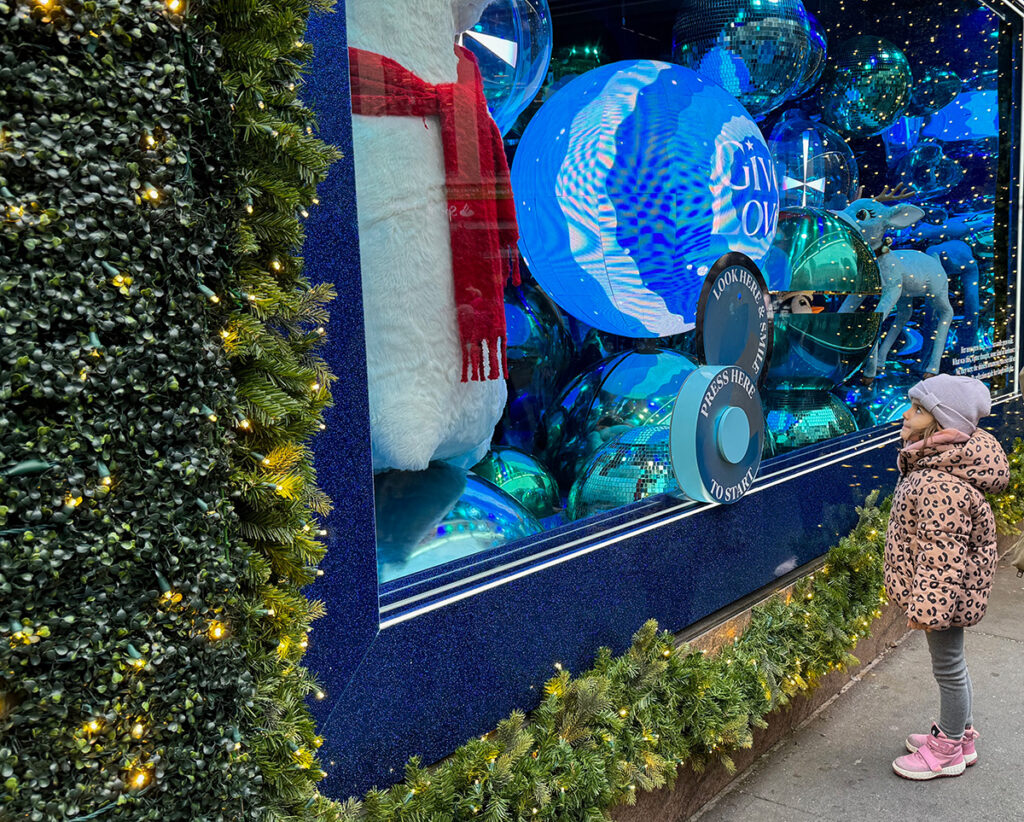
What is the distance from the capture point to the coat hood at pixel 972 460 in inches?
121

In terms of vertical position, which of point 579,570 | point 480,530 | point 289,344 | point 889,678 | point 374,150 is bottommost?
point 889,678

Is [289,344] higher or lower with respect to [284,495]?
higher

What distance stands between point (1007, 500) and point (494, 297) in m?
4.41

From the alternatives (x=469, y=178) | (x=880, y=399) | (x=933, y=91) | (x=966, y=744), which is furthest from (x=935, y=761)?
(x=933, y=91)

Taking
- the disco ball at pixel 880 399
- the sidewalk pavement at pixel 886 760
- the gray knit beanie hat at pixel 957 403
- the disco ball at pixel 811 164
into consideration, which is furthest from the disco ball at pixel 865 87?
the sidewalk pavement at pixel 886 760

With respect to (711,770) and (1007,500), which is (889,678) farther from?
(1007,500)

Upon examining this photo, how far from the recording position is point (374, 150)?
2.24 metres

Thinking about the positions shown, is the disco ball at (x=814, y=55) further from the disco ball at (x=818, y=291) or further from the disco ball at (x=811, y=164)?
the disco ball at (x=818, y=291)

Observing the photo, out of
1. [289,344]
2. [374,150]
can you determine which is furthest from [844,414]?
[289,344]

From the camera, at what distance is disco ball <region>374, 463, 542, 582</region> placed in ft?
7.71

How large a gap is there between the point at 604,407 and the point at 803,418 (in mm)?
1554

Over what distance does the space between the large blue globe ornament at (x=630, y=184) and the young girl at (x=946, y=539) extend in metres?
0.97

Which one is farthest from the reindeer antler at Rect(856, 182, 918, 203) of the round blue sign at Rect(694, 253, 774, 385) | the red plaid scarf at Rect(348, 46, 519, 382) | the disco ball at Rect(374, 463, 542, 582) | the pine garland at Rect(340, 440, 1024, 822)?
the disco ball at Rect(374, 463, 542, 582)

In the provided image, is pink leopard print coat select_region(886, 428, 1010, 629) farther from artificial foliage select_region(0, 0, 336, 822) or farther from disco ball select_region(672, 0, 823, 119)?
artificial foliage select_region(0, 0, 336, 822)
